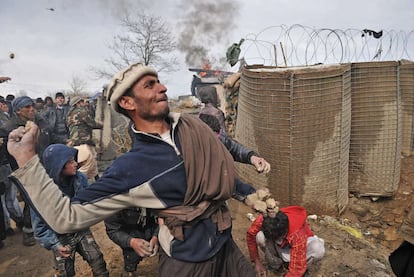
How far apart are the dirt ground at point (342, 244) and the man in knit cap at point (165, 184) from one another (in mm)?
1901

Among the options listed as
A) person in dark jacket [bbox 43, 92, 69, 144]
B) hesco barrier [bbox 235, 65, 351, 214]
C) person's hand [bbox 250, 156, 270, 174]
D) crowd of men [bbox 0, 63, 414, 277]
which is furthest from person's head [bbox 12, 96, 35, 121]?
person's hand [bbox 250, 156, 270, 174]

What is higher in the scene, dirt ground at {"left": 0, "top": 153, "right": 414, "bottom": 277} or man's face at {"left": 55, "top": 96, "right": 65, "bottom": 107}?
man's face at {"left": 55, "top": 96, "right": 65, "bottom": 107}

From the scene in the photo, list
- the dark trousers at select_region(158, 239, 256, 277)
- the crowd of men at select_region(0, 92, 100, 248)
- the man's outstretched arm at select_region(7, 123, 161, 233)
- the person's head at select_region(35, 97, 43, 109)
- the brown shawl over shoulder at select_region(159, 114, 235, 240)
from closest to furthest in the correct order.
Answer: the man's outstretched arm at select_region(7, 123, 161, 233) < the brown shawl over shoulder at select_region(159, 114, 235, 240) < the dark trousers at select_region(158, 239, 256, 277) < the crowd of men at select_region(0, 92, 100, 248) < the person's head at select_region(35, 97, 43, 109)

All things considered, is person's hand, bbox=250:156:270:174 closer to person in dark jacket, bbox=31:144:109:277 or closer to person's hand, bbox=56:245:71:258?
person in dark jacket, bbox=31:144:109:277

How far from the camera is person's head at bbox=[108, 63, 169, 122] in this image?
5.17ft

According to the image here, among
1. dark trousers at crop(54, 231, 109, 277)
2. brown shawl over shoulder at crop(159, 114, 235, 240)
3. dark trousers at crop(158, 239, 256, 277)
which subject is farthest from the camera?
dark trousers at crop(54, 231, 109, 277)

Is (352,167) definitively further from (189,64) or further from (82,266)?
(189,64)

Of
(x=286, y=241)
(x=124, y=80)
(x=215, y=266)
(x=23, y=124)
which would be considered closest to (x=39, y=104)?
(x=23, y=124)

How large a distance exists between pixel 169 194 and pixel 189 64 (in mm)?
24611

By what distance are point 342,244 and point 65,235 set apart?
10.2 ft

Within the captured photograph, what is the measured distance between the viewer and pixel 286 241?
3.04 metres

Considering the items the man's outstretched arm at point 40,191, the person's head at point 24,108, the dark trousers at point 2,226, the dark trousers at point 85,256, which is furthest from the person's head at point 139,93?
the dark trousers at point 2,226

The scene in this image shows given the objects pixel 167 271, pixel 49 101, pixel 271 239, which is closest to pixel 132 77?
pixel 167 271

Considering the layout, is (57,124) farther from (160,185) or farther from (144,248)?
(160,185)
